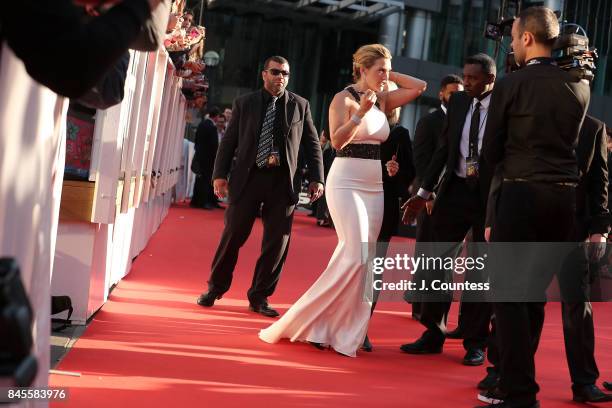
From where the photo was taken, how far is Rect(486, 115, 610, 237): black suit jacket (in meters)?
5.30

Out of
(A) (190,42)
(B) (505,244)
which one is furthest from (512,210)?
(A) (190,42)

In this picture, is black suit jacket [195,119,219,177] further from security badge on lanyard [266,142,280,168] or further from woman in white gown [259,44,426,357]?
woman in white gown [259,44,426,357]

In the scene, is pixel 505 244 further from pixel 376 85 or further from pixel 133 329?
pixel 133 329

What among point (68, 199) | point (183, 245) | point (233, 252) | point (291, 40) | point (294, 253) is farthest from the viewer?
point (291, 40)

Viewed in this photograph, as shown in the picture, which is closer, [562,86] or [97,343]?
[562,86]

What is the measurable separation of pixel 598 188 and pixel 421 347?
168 cm

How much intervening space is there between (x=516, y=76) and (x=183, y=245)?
8409 mm

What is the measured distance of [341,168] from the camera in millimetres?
6242

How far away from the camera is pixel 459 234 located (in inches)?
257

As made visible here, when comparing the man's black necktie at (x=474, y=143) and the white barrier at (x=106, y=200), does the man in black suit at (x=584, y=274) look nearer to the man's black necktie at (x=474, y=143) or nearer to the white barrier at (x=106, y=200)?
the man's black necktie at (x=474, y=143)

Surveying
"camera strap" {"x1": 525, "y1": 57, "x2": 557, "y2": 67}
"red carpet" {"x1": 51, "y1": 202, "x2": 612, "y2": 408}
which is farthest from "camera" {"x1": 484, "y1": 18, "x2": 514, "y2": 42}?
"camera strap" {"x1": 525, "y1": 57, "x2": 557, "y2": 67}

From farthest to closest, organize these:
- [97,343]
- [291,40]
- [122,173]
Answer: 1. [291,40]
2. [122,173]
3. [97,343]

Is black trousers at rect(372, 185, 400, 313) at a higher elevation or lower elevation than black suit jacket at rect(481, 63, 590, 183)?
lower

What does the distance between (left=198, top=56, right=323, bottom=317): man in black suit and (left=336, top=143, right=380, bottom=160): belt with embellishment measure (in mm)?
1408
